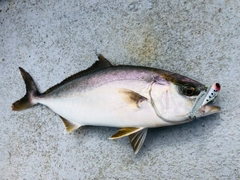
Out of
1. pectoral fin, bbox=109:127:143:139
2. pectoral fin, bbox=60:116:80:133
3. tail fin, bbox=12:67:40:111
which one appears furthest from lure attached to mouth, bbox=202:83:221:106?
tail fin, bbox=12:67:40:111

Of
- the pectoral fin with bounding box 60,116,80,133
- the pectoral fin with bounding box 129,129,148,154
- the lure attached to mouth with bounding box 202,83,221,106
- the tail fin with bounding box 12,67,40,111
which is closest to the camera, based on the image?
the lure attached to mouth with bounding box 202,83,221,106

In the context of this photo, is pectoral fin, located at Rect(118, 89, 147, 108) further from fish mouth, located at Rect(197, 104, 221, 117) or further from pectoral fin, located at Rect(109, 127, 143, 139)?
fish mouth, located at Rect(197, 104, 221, 117)

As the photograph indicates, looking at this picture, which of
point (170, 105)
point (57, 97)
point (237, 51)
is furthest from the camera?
point (57, 97)

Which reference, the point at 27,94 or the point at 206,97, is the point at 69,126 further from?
the point at 206,97

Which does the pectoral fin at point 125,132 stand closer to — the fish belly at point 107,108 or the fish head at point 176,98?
the fish belly at point 107,108

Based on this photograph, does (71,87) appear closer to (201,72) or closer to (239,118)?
(201,72)

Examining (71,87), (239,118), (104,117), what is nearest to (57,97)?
(71,87)
